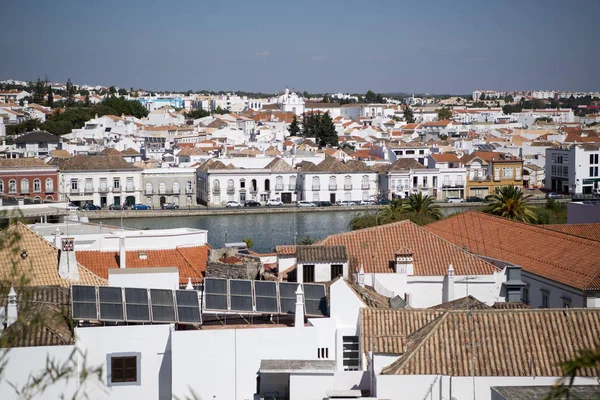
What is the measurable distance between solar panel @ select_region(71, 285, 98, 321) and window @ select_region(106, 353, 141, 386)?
0.91ft

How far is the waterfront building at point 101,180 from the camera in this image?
27.8 metres

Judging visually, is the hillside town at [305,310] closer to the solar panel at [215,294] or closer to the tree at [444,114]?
the solar panel at [215,294]

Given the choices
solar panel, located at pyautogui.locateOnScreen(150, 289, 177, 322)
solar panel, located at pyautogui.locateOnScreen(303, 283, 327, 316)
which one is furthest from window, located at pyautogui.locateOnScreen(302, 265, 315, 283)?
solar panel, located at pyautogui.locateOnScreen(150, 289, 177, 322)

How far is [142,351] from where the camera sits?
555 centimetres

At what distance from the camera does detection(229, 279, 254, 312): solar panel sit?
6.02 m

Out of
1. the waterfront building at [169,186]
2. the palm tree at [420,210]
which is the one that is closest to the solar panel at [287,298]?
the palm tree at [420,210]

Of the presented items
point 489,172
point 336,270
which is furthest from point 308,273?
point 489,172

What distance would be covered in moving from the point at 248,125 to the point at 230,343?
4186 centimetres

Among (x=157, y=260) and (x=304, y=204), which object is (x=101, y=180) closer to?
(x=304, y=204)

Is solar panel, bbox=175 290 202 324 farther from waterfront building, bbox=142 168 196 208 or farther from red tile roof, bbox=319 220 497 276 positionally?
waterfront building, bbox=142 168 196 208

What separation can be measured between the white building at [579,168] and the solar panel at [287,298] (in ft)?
83.4

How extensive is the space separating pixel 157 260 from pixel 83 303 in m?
3.14

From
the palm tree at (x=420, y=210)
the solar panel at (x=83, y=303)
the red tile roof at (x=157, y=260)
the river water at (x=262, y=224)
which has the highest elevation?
the solar panel at (x=83, y=303)

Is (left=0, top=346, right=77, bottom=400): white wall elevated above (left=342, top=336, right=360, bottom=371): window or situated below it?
above
